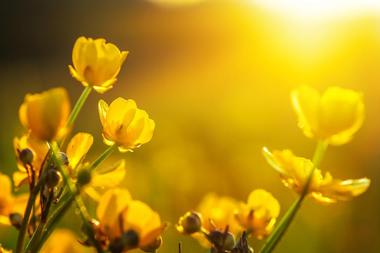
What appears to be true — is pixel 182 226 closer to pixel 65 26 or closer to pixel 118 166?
pixel 118 166

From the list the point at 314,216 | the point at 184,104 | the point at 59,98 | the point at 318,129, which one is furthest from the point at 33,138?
the point at 184,104

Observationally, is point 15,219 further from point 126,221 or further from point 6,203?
point 126,221

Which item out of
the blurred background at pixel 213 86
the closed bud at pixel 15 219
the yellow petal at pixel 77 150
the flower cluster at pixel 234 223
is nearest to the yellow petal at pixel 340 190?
the flower cluster at pixel 234 223

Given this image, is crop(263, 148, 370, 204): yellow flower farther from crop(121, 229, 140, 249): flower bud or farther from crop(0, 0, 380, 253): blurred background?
crop(0, 0, 380, 253): blurred background

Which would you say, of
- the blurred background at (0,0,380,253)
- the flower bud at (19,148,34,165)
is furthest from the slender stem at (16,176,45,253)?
the blurred background at (0,0,380,253)

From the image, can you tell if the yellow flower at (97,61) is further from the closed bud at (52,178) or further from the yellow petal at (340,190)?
the yellow petal at (340,190)

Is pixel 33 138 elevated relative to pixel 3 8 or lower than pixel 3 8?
elevated
